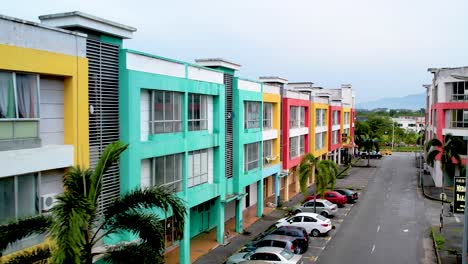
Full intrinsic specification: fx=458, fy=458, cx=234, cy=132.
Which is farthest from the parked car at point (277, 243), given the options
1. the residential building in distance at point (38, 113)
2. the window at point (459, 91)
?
the window at point (459, 91)

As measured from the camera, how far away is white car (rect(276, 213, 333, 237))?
27.1 m

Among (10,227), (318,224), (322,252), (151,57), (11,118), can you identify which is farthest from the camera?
(318,224)

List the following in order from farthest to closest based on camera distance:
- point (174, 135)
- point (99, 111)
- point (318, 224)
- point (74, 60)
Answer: point (318, 224), point (174, 135), point (99, 111), point (74, 60)

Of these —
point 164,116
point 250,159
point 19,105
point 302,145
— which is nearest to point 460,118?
point 302,145

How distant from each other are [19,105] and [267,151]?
73.6 feet

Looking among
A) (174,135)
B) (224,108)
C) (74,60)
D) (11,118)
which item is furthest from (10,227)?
(224,108)

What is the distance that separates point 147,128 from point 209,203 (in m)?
10.6

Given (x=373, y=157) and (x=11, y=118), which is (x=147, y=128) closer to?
(x=11, y=118)

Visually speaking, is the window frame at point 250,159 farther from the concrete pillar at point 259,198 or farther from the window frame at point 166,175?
the window frame at point 166,175

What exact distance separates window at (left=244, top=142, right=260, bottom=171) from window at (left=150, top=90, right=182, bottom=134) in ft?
28.3

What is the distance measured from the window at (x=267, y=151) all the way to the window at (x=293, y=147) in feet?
15.3

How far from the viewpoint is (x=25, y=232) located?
10008 mm

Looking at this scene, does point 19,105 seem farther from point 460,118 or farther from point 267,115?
point 460,118

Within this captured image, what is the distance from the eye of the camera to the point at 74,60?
1407 centimetres
